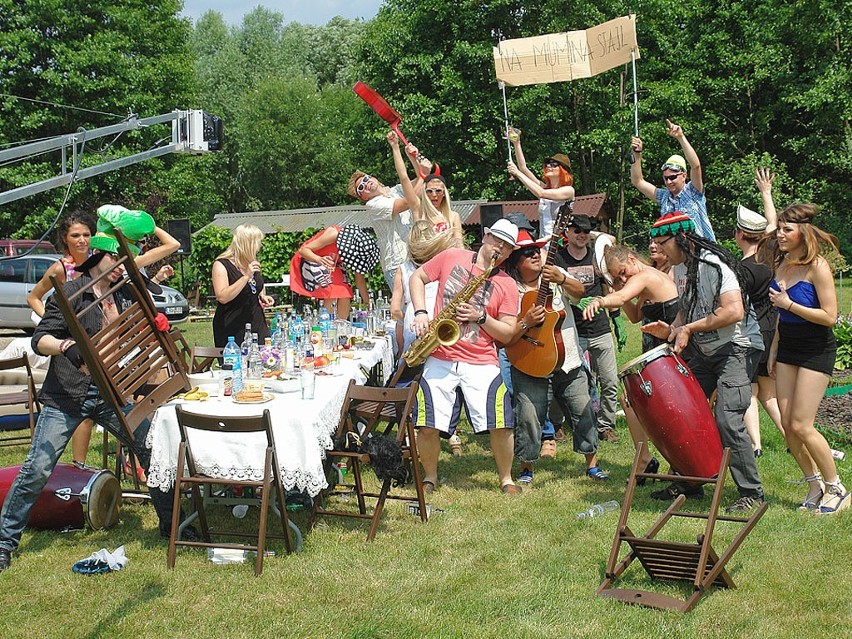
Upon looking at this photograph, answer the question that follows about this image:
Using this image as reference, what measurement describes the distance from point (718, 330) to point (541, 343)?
47.3 inches

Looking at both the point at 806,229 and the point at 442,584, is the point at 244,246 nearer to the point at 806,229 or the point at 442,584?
the point at 442,584

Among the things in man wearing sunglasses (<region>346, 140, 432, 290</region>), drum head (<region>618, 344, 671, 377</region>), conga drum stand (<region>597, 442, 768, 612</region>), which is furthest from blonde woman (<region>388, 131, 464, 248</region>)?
conga drum stand (<region>597, 442, 768, 612</region>)

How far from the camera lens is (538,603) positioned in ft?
12.9

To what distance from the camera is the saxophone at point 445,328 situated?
17.5 feet

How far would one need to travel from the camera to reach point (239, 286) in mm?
6168

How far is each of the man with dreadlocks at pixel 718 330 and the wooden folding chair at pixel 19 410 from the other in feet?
15.8

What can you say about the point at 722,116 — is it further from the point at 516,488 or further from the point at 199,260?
the point at 516,488

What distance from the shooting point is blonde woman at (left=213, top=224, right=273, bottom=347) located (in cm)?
618

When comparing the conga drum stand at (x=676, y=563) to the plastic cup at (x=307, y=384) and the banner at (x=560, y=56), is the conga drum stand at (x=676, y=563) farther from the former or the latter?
the banner at (x=560, y=56)

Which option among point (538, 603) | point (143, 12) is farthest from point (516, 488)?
point (143, 12)

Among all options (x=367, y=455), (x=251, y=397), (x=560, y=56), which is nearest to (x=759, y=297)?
(x=367, y=455)

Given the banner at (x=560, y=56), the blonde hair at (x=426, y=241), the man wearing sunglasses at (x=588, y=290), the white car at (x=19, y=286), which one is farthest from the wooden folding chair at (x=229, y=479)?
the white car at (x=19, y=286)

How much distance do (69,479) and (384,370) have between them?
9.12 feet

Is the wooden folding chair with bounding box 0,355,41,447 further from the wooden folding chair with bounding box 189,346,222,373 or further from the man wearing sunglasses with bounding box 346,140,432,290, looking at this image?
the man wearing sunglasses with bounding box 346,140,432,290
